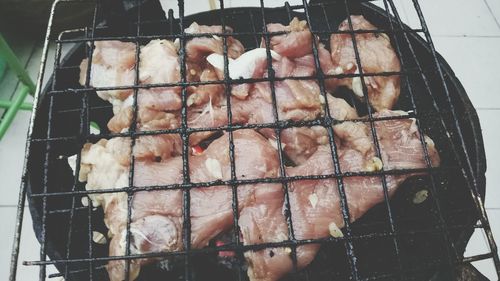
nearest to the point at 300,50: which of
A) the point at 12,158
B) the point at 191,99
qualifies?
the point at 191,99

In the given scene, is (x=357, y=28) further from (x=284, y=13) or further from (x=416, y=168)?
(x=416, y=168)

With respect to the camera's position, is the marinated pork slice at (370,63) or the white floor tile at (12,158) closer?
the marinated pork slice at (370,63)

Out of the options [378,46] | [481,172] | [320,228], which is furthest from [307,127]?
[481,172]

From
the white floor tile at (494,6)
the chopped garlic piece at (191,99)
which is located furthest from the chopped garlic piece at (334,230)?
the white floor tile at (494,6)

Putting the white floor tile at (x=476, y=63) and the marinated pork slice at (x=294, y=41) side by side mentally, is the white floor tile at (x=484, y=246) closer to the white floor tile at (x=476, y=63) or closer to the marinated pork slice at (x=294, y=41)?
the white floor tile at (x=476, y=63)

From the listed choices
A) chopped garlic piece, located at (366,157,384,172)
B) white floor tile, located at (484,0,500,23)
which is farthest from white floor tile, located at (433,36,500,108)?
chopped garlic piece, located at (366,157,384,172)

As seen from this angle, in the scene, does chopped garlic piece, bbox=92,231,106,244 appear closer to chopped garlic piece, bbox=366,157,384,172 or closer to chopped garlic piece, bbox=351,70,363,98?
chopped garlic piece, bbox=366,157,384,172
